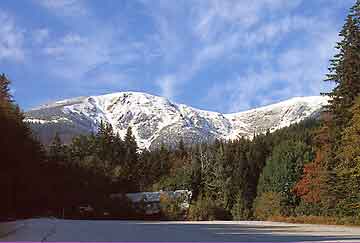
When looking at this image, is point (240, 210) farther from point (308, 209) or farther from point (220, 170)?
point (308, 209)

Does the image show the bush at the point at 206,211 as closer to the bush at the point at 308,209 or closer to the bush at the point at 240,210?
the bush at the point at 240,210

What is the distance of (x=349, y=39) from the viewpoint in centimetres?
4325

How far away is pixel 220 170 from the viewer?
7800 centimetres

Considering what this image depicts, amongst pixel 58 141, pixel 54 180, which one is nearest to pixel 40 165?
pixel 54 180

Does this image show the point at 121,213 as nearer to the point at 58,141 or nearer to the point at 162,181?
the point at 162,181

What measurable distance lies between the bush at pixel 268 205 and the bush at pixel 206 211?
13.7ft

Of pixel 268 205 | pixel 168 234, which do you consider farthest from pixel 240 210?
pixel 168 234

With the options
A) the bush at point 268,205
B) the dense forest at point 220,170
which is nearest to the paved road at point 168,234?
the dense forest at point 220,170

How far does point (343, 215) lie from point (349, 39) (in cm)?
1420

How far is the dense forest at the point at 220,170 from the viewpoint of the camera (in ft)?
139

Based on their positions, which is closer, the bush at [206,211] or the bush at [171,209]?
the bush at [206,211]

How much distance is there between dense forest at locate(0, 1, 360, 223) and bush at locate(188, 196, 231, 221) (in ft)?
0.42

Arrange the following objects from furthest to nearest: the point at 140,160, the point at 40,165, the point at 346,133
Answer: the point at 140,160
the point at 40,165
the point at 346,133

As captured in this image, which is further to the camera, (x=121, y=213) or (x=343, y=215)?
(x=121, y=213)
